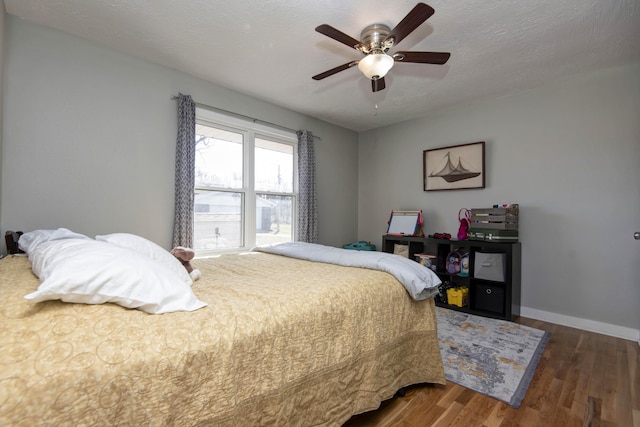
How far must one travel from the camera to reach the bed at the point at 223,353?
706mm

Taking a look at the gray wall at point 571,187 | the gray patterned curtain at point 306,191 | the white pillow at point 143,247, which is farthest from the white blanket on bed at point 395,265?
the gray wall at point 571,187

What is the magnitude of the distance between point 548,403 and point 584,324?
1.72 metres

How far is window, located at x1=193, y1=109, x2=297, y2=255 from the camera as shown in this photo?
316 cm

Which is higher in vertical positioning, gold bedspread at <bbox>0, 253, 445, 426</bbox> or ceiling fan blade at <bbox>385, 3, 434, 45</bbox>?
ceiling fan blade at <bbox>385, 3, 434, 45</bbox>

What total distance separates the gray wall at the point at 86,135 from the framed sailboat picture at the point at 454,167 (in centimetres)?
277

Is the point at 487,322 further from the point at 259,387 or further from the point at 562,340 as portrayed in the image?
the point at 259,387

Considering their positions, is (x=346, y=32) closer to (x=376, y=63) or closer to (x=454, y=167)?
(x=376, y=63)

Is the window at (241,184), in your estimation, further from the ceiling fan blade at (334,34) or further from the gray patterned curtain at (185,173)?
the ceiling fan blade at (334,34)

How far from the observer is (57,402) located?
2.19 feet

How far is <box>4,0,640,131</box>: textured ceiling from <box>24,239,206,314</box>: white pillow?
5.75 ft

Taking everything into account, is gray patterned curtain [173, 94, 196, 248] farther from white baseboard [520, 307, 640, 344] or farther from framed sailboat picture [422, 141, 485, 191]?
white baseboard [520, 307, 640, 344]

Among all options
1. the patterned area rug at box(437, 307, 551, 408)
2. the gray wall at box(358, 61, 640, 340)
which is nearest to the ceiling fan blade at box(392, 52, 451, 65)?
the gray wall at box(358, 61, 640, 340)

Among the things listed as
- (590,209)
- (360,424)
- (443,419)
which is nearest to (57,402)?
(360,424)

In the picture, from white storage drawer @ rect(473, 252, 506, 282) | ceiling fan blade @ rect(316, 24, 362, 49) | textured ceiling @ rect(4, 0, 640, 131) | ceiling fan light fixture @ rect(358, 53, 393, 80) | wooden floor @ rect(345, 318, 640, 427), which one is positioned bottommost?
wooden floor @ rect(345, 318, 640, 427)
